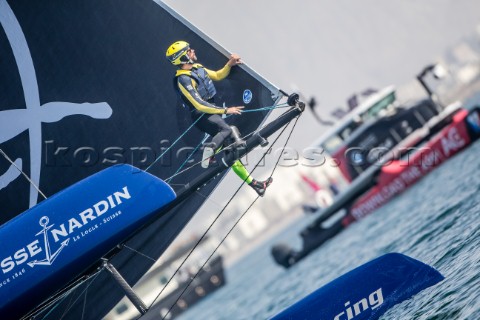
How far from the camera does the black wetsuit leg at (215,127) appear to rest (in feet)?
20.3

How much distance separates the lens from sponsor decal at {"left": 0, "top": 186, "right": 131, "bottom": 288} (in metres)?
5.57

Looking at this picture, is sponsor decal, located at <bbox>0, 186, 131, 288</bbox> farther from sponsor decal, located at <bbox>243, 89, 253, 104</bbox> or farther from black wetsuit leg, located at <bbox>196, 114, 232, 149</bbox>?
sponsor decal, located at <bbox>243, 89, 253, 104</bbox>

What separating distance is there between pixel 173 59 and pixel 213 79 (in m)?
0.46

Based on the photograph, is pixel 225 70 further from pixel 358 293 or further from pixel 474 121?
pixel 474 121

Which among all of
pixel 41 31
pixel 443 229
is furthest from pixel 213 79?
pixel 443 229

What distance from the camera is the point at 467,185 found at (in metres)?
12.9

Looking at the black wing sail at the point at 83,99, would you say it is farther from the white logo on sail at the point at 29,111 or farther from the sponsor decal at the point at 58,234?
the sponsor decal at the point at 58,234

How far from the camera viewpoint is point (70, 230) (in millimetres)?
5660

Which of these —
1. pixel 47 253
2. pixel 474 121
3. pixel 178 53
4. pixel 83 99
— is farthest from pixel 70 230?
pixel 474 121

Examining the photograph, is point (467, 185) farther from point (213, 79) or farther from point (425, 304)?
point (213, 79)

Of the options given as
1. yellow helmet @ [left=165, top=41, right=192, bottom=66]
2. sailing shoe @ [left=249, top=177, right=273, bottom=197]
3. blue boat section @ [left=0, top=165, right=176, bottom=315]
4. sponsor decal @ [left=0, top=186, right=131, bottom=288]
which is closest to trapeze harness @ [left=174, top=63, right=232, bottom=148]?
yellow helmet @ [left=165, top=41, right=192, bottom=66]

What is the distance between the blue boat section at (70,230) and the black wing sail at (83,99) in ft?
3.05

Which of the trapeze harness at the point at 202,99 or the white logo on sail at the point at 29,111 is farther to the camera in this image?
the white logo on sail at the point at 29,111

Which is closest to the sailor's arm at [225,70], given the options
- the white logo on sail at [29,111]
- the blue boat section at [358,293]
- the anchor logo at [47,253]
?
the white logo on sail at [29,111]
